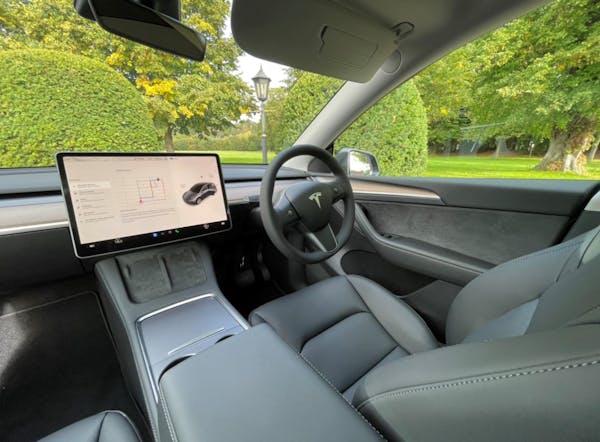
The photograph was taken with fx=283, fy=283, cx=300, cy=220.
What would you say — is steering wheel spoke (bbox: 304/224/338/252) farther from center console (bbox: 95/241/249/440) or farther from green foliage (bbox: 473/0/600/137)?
green foliage (bbox: 473/0/600/137)

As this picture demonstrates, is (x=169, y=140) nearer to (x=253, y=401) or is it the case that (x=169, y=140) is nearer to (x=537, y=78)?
(x=253, y=401)

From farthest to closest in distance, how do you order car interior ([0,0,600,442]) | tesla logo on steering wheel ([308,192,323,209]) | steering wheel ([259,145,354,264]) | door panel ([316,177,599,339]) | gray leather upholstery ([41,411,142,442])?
tesla logo on steering wheel ([308,192,323,209])
door panel ([316,177,599,339])
steering wheel ([259,145,354,264])
gray leather upholstery ([41,411,142,442])
car interior ([0,0,600,442])

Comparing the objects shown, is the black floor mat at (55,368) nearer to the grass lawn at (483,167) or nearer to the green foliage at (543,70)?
the grass lawn at (483,167)

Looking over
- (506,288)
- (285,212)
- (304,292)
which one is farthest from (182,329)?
(506,288)

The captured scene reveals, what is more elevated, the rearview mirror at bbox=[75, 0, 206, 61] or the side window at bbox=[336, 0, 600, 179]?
the rearview mirror at bbox=[75, 0, 206, 61]

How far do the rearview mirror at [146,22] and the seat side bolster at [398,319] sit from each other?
4.29ft

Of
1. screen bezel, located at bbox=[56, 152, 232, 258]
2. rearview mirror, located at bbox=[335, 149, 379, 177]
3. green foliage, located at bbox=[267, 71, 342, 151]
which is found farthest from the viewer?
rearview mirror, located at bbox=[335, 149, 379, 177]

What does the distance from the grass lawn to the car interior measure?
13 centimetres

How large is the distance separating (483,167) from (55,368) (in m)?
2.63

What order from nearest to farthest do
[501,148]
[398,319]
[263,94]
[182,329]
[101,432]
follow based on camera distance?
1. [101,432]
2. [182,329]
3. [398,319]
4. [501,148]
5. [263,94]

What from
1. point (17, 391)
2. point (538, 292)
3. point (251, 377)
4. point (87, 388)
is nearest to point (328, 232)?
point (538, 292)

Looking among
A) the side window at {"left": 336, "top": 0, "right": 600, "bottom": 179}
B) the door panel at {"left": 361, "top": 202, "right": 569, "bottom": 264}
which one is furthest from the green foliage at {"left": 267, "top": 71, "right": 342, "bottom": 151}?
the door panel at {"left": 361, "top": 202, "right": 569, "bottom": 264}

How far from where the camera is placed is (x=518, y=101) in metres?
1.61

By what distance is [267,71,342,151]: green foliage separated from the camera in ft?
6.64
